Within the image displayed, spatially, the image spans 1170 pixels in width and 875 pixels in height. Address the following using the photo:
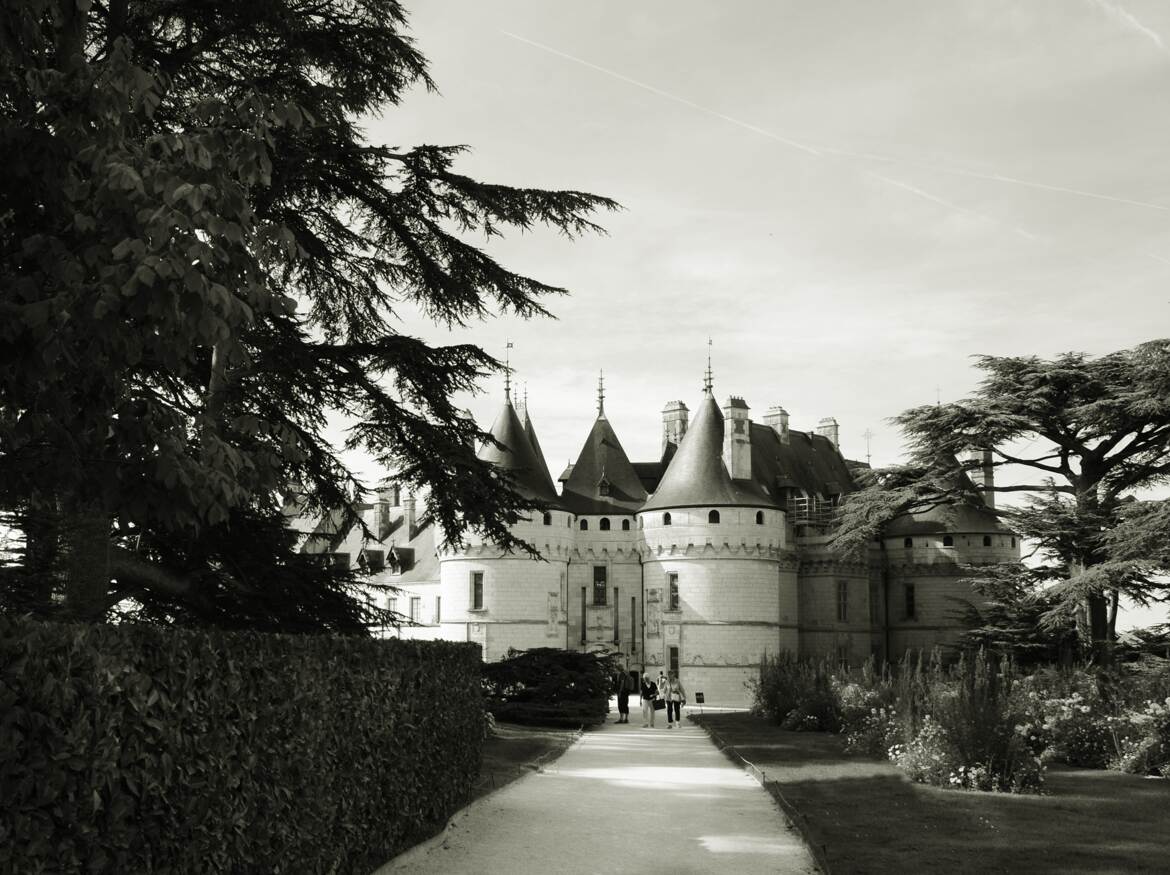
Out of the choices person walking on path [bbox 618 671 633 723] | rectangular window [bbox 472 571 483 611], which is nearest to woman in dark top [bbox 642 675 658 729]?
person walking on path [bbox 618 671 633 723]

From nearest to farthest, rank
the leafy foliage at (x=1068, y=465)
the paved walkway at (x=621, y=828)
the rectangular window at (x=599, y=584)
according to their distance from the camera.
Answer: the paved walkway at (x=621, y=828) → the leafy foliage at (x=1068, y=465) → the rectangular window at (x=599, y=584)

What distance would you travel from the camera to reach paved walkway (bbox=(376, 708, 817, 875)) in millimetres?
8852

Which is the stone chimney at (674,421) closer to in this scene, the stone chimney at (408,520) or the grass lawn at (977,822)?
the stone chimney at (408,520)

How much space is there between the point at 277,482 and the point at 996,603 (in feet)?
93.0

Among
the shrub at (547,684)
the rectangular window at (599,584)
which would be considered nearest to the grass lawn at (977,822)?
the shrub at (547,684)

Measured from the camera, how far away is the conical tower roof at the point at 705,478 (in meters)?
41.4

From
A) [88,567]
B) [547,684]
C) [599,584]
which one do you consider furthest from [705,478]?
[88,567]

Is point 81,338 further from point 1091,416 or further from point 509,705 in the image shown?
point 1091,416

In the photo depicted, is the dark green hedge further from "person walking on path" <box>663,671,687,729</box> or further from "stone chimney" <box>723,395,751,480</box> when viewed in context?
"stone chimney" <box>723,395,751,480</box>

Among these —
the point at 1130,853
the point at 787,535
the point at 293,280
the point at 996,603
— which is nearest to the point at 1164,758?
the point at 1130,853

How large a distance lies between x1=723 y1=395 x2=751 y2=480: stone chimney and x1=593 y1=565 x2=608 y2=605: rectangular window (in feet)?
21.3

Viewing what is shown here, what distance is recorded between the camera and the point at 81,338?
4.97 metres

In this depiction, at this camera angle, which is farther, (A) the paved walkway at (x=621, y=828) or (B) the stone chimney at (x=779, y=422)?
(B) the stone chimney at (x=779, y=422)

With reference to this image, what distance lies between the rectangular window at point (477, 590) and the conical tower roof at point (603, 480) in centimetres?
490
